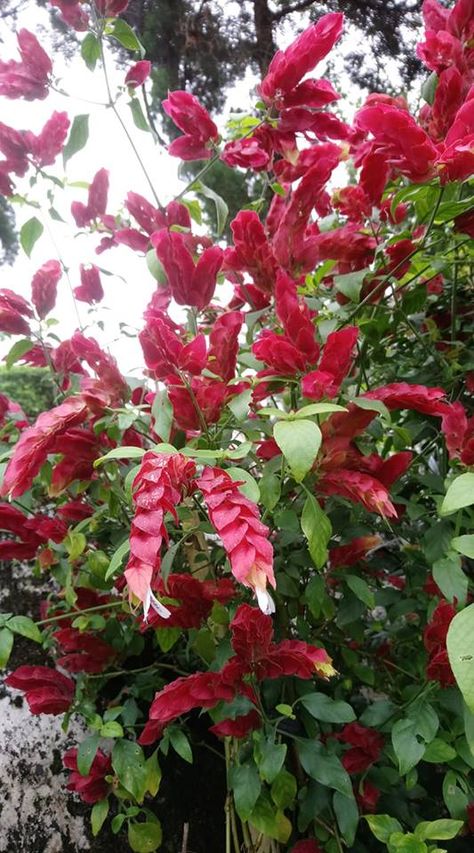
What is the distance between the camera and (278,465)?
81 centimetres

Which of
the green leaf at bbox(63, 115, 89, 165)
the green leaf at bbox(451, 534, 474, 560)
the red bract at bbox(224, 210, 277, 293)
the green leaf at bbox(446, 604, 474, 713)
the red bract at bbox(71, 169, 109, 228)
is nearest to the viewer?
the green leaf at bbox(446, 604, 474, 713)

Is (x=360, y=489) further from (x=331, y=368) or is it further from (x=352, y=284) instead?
(x=352, y=284)

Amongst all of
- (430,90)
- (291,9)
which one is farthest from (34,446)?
(291,9)

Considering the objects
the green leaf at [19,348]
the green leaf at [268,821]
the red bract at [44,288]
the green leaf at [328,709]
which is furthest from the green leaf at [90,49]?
the green leaf at [268,821]

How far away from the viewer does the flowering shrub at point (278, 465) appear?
30.0 inches

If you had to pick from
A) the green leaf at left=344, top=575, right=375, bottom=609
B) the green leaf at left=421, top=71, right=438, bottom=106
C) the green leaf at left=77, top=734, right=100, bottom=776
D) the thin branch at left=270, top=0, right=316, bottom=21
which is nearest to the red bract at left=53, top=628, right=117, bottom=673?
the green leaf at left=77, top=734, right=100, bottom=776

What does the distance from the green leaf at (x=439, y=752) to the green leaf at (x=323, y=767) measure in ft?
0.38

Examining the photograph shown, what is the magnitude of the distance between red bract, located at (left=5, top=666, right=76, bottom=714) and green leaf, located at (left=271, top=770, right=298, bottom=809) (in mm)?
356

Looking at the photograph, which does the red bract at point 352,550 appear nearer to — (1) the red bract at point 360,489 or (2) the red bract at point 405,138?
(1) the red bract at point 360,489

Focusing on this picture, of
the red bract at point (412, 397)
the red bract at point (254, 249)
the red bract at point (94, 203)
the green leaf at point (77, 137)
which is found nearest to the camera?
the red bract at point (412, 397)

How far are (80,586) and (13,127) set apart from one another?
796 mm

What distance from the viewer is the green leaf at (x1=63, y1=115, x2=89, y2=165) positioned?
40.0 inches

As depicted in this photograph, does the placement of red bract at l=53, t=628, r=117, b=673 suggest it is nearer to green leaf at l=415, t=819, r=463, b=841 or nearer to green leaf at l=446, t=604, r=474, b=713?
green leaf at l=415, t=819, r=463, b=841

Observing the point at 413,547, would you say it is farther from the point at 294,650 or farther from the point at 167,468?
the point at 167,468
